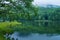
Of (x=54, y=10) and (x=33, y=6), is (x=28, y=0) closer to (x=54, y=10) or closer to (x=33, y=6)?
(x=33, y=6)

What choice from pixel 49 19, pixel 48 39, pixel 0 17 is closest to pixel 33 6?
pixel 0 17

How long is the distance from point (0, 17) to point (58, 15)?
79.6ft

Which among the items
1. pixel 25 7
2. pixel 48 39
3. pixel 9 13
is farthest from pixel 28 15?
pixel 48 39

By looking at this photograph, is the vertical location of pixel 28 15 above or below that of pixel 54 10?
above

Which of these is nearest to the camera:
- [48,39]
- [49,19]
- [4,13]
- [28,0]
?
[28,0]

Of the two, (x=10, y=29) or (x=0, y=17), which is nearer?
(x=0, y=17)

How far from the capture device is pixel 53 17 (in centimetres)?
2872

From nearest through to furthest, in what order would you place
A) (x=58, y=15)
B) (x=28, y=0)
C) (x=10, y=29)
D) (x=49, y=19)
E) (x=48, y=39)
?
(x=28, y=0), (x=10, y=29), (x=48, y=39), (x=49, y=19), (x=58, y=15)

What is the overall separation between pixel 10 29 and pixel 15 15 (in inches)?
33.3

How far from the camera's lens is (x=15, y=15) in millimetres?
6023

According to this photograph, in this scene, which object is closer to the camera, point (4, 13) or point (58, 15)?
point (4, 13)

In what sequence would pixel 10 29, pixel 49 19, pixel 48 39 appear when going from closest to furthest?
pixel 10 29 < pixel 48 39 < pixel 49 19

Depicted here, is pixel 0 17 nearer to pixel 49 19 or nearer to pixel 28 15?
pixel 28 15

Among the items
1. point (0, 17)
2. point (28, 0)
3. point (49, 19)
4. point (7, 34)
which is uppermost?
point (28, 0)
